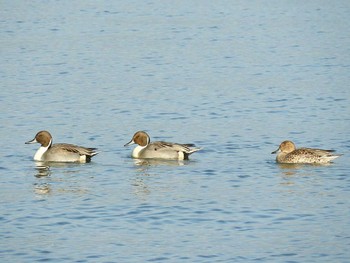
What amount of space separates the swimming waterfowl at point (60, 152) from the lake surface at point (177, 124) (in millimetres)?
254

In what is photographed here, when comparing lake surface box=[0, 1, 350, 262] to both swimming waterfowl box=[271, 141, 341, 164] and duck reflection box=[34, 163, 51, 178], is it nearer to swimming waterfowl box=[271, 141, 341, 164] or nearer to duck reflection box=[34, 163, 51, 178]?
duck reflection box=[34, 163, 51, 178]

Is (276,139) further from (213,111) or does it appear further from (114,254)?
(114,254)

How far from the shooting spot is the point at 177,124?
78.5 feet

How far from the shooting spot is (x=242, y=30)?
3694 cm

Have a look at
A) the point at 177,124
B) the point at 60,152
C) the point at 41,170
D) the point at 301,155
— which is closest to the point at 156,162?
the point at 60,152

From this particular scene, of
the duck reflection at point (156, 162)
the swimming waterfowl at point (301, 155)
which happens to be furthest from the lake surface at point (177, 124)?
the swimming waterfowl at point (301, 155)

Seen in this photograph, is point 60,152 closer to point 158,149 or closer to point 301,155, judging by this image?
point 158,149

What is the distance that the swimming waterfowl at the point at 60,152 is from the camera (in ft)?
67.1

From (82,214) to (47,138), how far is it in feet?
16.0

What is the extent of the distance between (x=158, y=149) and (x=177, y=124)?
301 cm

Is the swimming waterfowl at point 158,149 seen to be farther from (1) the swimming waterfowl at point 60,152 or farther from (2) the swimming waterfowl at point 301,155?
(2) the swimming waterfowl at point 301,155

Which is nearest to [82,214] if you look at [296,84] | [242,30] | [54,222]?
[54,222]

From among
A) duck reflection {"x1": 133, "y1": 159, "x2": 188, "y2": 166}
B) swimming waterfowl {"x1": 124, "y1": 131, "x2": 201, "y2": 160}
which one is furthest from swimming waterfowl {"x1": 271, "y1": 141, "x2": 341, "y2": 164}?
duck reflection {"x1": 133, "y1": 159, "x2": 188, "y2": 166}

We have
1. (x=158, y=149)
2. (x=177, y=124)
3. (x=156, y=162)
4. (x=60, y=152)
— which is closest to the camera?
(x=60, y=152)
